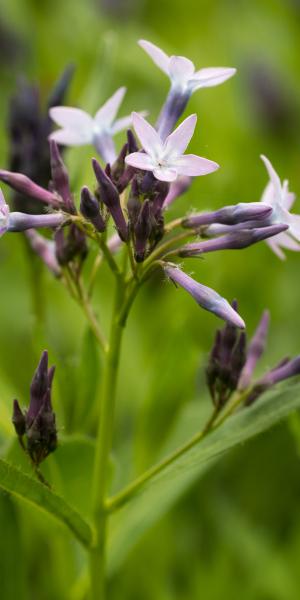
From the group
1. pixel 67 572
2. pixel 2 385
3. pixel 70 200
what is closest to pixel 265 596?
pixel 67 572

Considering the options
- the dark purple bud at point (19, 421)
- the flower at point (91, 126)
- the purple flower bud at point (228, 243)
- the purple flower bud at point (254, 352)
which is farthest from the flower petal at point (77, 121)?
the dark purple bud at point (19, 421)

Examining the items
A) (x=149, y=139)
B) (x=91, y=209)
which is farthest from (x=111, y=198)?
(x=149, y=139)

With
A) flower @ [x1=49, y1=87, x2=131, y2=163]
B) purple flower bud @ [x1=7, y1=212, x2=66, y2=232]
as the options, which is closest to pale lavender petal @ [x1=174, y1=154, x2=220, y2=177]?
purple flower bud @ [x1=7, y1=212, x2=66, y2=232]

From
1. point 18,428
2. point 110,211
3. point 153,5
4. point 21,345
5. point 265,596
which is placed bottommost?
point 265,596

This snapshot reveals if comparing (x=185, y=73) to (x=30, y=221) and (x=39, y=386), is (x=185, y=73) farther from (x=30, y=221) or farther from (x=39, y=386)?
(x=39, y=386)

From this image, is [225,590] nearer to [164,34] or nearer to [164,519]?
[164,519]

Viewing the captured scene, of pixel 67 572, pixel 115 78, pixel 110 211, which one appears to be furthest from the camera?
pixel 115 78
